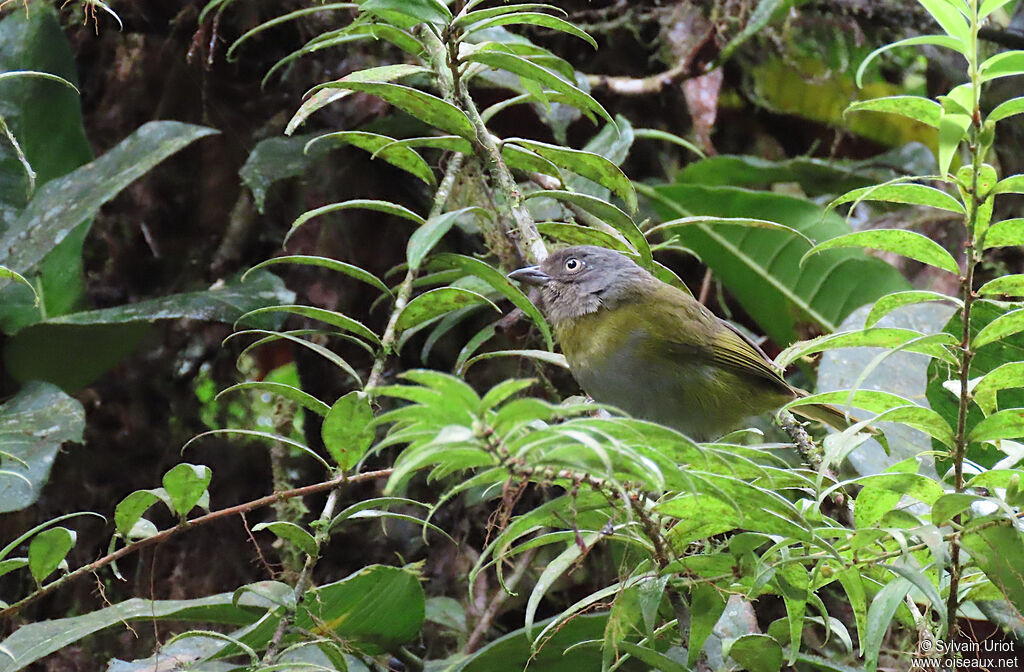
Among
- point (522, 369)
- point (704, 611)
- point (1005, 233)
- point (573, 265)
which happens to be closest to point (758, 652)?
Result: point (704, 611)

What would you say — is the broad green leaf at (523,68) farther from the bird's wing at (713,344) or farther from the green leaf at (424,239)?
the bird's wing at (713,344)

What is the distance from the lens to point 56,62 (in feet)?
9.46

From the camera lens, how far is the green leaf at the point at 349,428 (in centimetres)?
144

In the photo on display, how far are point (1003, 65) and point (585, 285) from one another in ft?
4.99

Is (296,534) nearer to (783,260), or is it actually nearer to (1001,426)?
(1001,426)

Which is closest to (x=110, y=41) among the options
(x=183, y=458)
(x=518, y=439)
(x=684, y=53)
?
(x=183, y=458)

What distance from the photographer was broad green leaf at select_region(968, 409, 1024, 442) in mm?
1289

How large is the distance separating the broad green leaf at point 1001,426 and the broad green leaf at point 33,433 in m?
1.76

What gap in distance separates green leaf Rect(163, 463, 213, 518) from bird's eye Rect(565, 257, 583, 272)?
1333mm

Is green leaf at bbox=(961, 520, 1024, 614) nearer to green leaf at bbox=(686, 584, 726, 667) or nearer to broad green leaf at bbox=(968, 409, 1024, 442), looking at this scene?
broad green leaf at bbox=(968, 409, 1024, 442)

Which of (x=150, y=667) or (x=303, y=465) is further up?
(x=150, y=667)

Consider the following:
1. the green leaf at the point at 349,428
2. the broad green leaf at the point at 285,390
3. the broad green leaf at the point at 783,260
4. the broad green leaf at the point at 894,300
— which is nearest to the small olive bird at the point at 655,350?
the broad green leaf at the point at 783,260

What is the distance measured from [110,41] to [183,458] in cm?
144

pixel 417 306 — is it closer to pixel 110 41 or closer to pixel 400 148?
pixel 400 148
